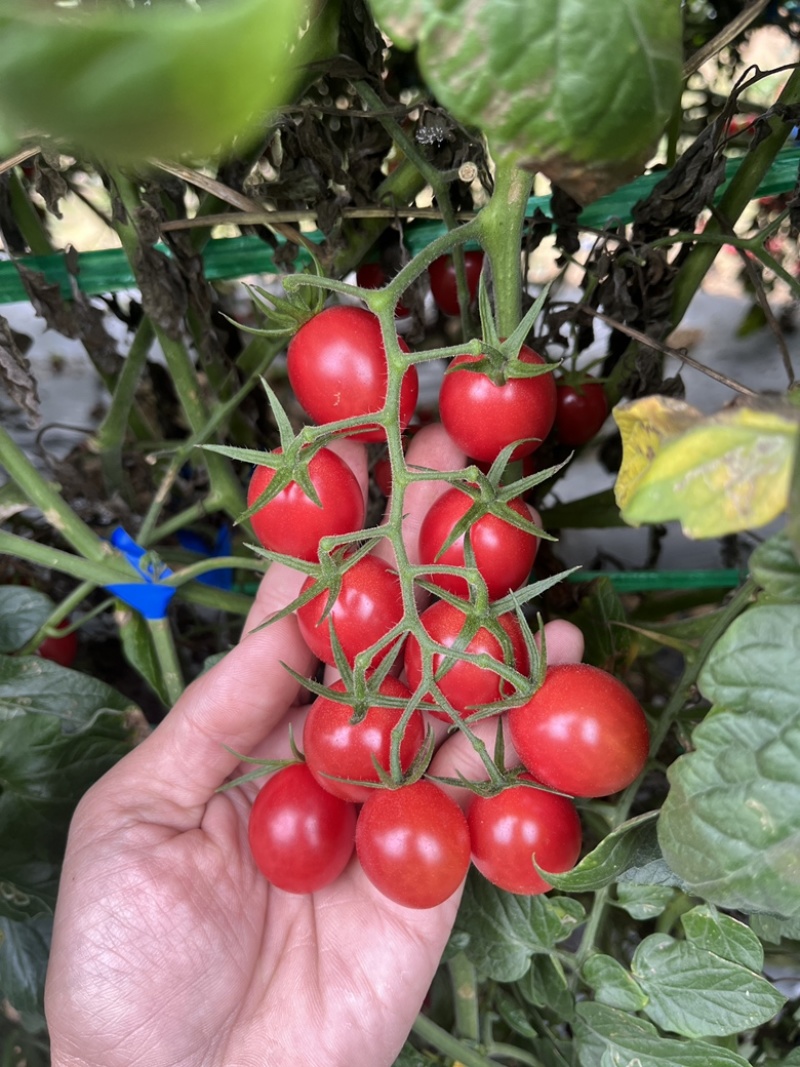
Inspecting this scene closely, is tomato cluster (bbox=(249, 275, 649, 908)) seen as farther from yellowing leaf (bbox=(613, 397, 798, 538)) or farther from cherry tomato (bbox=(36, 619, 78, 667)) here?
cherry tomato (bbox=(36, 619, 78, 667))

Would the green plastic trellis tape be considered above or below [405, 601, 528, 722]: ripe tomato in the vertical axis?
above

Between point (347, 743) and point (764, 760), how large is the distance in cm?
29

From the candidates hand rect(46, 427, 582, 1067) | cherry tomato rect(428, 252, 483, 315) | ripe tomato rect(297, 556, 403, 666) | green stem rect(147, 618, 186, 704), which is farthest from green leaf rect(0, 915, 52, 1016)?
cherry tomato rect(428, 252, 483, 315)

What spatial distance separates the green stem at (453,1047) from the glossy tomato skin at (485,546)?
0.45 metres

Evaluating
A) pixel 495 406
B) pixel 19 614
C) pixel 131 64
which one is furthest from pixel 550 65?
pixel 19 614

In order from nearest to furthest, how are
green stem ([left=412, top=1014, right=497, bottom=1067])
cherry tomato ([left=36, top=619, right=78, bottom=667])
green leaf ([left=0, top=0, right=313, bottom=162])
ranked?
green leaf ([left=0, top=0, right=313, bottom=162]), green stem ([left=412, top=1014, right=497, bottom=1067]), cherry tomato ([left=36, top=619, right=78, bottom=667])

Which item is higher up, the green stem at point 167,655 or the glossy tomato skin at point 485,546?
the glossy tomato skin at point 485,546

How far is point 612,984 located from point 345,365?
1.69ft

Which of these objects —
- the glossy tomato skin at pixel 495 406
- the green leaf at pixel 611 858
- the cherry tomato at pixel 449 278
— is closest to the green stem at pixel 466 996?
the green leaf at pixel 611 858

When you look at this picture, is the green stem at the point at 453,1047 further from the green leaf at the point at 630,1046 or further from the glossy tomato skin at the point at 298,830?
the glossy tomato skin at the point at 298,830

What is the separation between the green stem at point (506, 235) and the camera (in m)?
0.50

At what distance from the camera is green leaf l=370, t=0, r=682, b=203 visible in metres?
0.29

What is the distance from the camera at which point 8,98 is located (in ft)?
0.71

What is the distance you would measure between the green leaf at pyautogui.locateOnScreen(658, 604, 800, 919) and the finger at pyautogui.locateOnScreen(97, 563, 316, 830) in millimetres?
425
